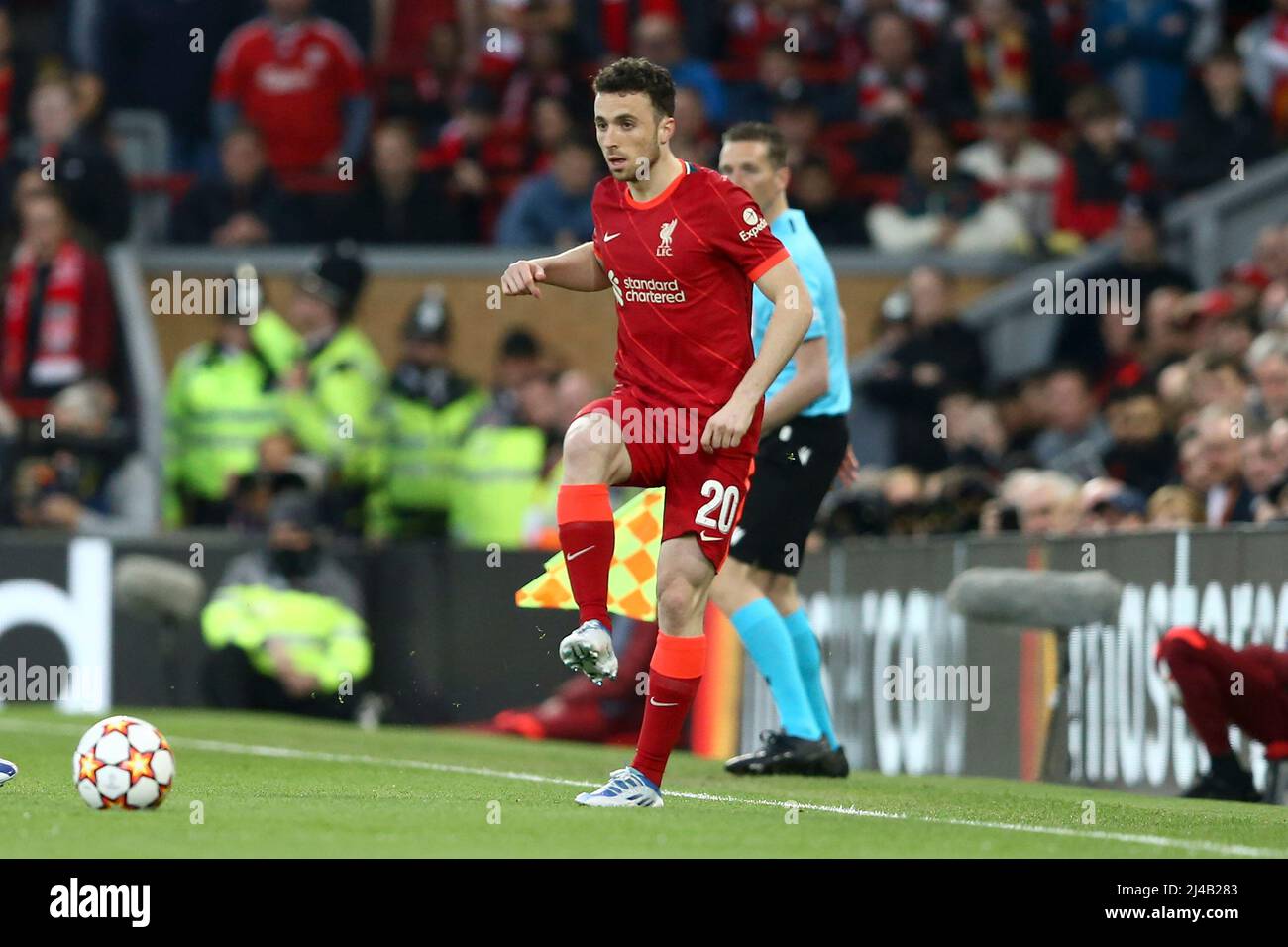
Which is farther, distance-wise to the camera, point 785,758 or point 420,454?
point 420,454

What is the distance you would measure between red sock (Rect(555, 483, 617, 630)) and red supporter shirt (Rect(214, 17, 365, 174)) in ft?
38.5

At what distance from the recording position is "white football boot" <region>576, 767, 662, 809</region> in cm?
804

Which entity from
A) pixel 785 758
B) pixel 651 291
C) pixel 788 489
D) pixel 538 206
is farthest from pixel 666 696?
pixel 538 206

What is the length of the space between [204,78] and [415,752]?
978cm

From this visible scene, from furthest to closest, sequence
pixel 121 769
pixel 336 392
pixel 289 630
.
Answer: pixel 336 392 → pixel 289 630 → pixel 121 769

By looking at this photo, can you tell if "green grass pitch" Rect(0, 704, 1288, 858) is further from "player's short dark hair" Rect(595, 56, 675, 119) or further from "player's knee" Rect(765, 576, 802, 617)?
"player's short dark hair" Rect(595, 56, 675, 119)

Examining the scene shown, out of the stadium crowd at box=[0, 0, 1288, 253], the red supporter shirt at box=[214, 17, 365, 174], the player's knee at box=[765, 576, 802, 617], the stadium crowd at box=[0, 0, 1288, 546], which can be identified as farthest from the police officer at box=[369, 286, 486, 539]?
the player's knee at box=[765, 576, 802, 617]

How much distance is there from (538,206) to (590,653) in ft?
36.4

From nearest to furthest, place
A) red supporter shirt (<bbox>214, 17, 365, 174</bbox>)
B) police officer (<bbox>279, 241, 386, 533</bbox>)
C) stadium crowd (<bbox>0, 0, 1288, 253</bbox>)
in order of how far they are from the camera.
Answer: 1. police officer (<bbox>279, 241, 386, 533</bbox>)
2. stadium crowd (<bbox>0, 0, 1288, 253</bbox>)
3. red supporter shirt (<bbox>214, 17, 365, 174</bbox>)

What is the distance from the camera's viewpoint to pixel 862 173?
1953 cm

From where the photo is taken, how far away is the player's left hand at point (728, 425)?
794cm

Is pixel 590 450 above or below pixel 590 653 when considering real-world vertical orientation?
above

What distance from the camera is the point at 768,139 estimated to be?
33.1 feet

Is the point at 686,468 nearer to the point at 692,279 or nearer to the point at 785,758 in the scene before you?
the point at 692,279
